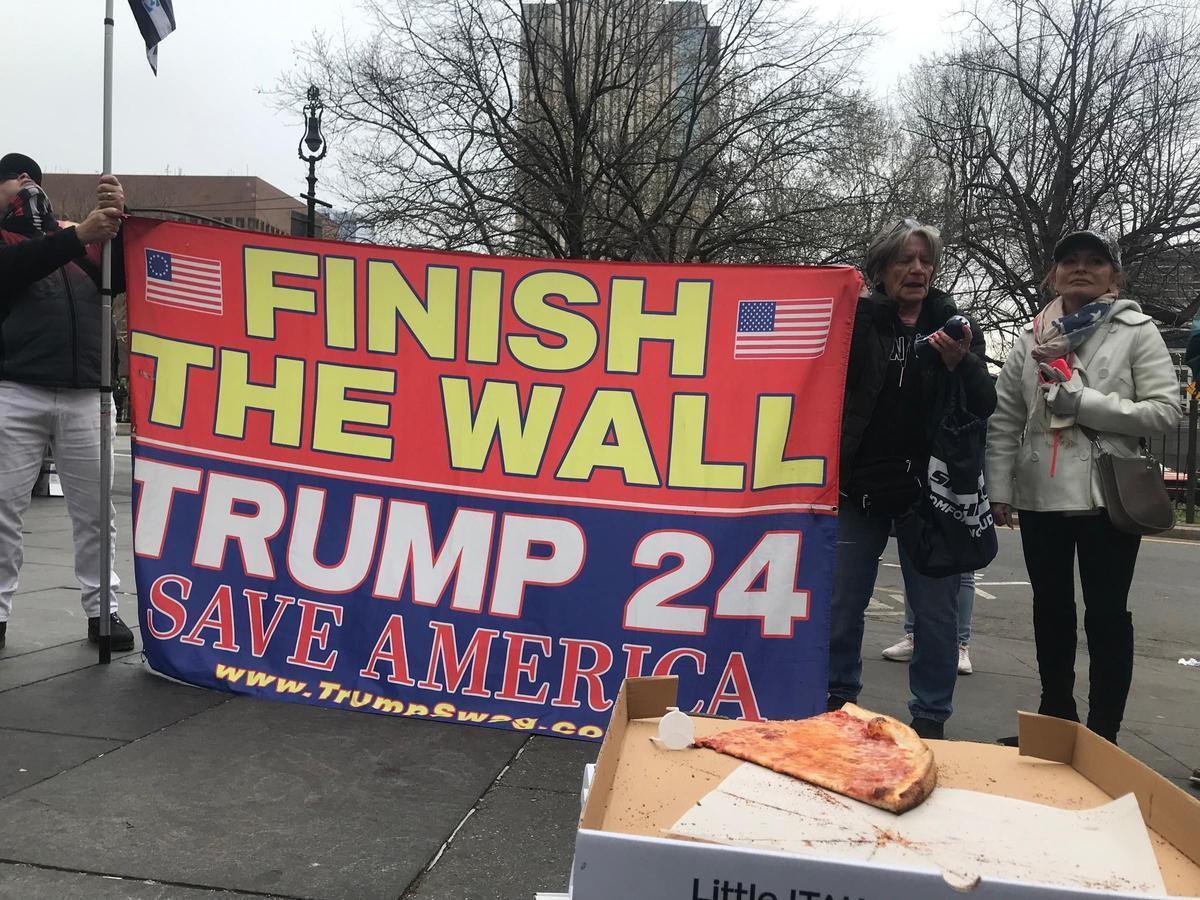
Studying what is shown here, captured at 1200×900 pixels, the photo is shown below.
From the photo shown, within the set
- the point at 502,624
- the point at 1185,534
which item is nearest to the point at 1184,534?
the point at 1185,534

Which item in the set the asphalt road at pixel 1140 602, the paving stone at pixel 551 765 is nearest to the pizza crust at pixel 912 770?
the paving stone at pixel 551 765

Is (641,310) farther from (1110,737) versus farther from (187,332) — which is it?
(1110,737)

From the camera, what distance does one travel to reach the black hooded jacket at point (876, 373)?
331 cm

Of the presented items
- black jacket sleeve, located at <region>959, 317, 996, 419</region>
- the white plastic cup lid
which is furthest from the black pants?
the white plastic cup lid

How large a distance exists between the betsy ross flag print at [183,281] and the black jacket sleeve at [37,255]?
326 millimetres

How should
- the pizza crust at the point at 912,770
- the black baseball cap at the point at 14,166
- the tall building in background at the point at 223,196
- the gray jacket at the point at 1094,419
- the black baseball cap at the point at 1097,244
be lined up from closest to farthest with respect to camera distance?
1. the pizza crust at the point at 912,770
2. the gray jacket at the point at 1094,419
3. the black baseball cap at the point at 1097,244
4. the black baseball cap at the point at 14,166
5. the tall building in background at the point at 223,196

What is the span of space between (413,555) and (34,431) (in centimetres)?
197

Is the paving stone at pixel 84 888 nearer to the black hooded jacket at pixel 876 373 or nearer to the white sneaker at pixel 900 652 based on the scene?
the black hooded jacket at pixel 876 373

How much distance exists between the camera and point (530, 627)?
11.2ft

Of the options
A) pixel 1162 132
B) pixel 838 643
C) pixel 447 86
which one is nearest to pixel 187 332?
pixel 838 643

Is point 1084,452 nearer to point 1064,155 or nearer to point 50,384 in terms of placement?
point 50,384

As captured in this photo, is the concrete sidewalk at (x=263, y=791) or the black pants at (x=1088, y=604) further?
the black pants at (x=1088, y=604)

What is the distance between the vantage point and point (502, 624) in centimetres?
344

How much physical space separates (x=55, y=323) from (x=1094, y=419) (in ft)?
13.5
